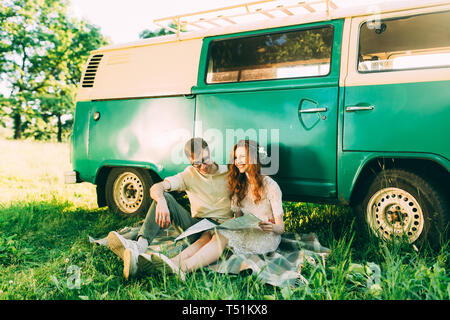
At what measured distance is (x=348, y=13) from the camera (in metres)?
3.60

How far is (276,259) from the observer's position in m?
3.18

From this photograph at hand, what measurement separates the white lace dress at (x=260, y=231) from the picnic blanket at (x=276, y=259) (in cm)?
7

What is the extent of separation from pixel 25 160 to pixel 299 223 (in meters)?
9.03

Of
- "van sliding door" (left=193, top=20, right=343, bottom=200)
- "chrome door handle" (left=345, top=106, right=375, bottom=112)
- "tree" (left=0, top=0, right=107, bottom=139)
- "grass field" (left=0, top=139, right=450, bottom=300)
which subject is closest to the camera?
"grass field" (left=0, top=139, right=450, bottom=300)

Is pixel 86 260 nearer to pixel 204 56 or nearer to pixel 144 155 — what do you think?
pixel 144 155

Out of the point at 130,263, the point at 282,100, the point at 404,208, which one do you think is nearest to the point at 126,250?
the point at 130,263

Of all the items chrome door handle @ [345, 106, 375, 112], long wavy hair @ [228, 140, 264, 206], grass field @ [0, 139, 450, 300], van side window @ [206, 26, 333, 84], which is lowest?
grass field @ [0, 139, 450, 300]

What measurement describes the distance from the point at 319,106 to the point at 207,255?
1704 millimetres

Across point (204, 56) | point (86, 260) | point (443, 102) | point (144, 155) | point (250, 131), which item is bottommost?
point (86, 260)

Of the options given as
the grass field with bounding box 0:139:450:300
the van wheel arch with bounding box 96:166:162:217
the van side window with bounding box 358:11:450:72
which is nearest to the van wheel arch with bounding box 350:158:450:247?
the grass field with bounding box 0:139:450:300

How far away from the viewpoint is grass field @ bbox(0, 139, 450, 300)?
2561mm

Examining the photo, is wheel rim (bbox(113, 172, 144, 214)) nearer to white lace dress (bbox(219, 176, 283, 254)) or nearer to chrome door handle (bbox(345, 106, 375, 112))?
white lace dress (bbox(219, 176, 283, 254))

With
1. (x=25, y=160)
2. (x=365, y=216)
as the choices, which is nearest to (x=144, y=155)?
(x=365, y=216)

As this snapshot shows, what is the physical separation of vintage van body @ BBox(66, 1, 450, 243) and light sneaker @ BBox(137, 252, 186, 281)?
1506 mm
